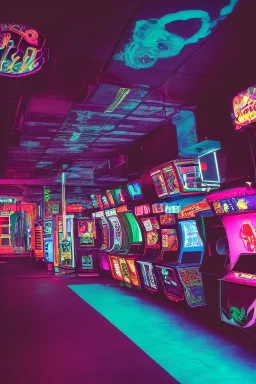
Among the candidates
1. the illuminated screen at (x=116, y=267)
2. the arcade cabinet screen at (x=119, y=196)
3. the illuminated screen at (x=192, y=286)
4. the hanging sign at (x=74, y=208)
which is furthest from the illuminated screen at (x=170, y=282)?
the hanging sign at (x=74, y=208)

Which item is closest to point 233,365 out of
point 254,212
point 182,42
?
point 254,212

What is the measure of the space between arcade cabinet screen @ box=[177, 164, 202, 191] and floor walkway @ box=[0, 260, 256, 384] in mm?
2120

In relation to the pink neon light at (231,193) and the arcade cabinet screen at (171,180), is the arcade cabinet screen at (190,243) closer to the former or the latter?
the arcade cabinet screen at (171,180)

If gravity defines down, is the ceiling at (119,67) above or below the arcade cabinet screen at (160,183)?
above

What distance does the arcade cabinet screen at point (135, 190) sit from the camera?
763cm

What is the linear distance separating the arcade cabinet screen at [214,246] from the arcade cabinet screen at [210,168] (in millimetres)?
970

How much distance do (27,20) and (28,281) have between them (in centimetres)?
780

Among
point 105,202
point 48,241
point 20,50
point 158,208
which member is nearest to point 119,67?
point 20,50

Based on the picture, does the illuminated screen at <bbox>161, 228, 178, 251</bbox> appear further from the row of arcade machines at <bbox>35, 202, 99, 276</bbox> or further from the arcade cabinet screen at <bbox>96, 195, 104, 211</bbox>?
the row of arcade machines at <bbox>35, 202, 99, 276</bbox>

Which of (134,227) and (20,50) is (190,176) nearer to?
(134,227)

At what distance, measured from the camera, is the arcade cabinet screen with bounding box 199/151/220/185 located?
5621 millimetres

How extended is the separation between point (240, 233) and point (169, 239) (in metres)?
2.34

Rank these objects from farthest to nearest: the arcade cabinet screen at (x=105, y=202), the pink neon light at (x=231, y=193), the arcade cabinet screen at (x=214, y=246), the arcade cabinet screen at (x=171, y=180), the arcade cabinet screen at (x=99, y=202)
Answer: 1. the arcade cabinet screen at (x=99, y=202)
2. the arcade cabinet screen at (x=105, y=202)
3. the arcade cabinet screen at (x=171, y=180)
4. the arcade cabinet screen at (x=214, y=246)
5. the pink neon light at (x=231, y=193)

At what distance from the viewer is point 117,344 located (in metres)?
4.14
